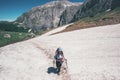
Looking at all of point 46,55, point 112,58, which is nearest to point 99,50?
point 112,58

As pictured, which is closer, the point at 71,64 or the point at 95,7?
the point at 71,64

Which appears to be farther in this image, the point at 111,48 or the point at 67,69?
the point at 111,48

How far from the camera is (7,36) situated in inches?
2667

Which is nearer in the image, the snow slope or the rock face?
the snow slope

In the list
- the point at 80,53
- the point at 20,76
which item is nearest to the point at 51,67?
the point at 20,76

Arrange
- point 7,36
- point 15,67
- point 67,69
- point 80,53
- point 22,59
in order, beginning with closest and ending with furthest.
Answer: point 67,69 < point 15,67 < point 22,59 < point 80,53 < point 7,36

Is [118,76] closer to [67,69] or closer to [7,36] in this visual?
[67,69]

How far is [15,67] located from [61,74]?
581 cm

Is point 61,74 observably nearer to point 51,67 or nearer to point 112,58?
point 51,67

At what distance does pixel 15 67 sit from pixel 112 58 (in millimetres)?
10680

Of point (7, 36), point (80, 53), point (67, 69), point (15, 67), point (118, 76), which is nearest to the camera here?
point (118, 76)

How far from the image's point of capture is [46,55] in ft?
83.9

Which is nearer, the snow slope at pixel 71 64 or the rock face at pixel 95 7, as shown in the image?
the snow slope at pixel 71 64

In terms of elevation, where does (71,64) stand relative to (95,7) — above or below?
above
